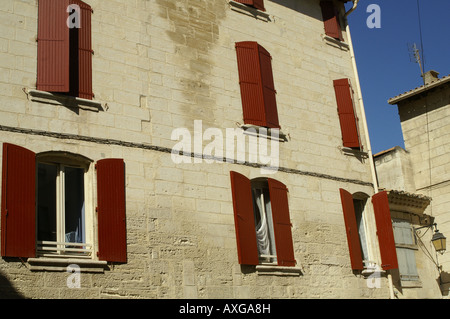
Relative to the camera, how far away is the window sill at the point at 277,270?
10.5m

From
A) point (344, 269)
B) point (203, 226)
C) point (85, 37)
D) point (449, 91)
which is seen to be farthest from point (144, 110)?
point (449, 91)

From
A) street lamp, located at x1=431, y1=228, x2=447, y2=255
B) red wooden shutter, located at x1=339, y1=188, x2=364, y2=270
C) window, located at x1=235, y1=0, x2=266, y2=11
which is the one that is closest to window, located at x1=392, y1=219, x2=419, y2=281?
street lamp, located at x1=431, y1=228, x2=447, y2=255

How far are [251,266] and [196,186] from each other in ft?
5.53

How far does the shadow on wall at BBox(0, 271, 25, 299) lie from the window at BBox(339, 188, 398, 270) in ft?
21.8

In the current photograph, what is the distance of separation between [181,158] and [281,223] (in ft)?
7.50

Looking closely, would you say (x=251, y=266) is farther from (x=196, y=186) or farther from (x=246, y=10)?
(x=246, y=10)

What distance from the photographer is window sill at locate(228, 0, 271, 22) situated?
41.3 ft

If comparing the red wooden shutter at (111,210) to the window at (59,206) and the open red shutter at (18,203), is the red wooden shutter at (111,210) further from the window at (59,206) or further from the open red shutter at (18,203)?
the open red shutter at (18,203)

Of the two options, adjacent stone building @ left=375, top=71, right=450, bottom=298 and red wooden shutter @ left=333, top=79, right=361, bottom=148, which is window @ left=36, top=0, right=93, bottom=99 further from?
adjacent stone building @ left=375, top=71, right=450, bottom=298

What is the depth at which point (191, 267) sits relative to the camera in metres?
9.76

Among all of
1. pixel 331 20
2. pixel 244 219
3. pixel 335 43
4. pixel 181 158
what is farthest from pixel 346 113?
pixel 181 158

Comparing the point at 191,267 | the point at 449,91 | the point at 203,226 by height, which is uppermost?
the point at 449,91

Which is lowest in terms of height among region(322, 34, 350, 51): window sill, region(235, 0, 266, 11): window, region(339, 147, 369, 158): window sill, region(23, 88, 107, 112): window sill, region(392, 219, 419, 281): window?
region(392, 219, 419, 281): window
